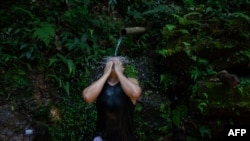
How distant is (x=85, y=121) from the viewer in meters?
6.91

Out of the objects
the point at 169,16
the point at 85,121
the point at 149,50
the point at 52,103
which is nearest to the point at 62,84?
the point at 52,103

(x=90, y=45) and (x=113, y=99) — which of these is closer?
(x=113, y=99)

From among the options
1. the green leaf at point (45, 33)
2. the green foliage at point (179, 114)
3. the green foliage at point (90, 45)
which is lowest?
the green foliage at point (179, 114)

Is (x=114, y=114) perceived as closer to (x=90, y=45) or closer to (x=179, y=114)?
(x=179, y=114)

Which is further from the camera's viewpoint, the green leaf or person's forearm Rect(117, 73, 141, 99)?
the green leaf

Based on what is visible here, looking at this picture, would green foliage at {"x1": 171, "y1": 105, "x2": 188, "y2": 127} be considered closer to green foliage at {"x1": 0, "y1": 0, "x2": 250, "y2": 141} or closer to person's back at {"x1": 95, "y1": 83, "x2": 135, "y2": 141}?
green foliage at {"x1": 0, "y1": 0, "x2": 250, "y2": 141}

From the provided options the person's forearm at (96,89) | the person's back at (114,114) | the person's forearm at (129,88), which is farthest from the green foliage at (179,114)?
the person's forearm at (96,89)

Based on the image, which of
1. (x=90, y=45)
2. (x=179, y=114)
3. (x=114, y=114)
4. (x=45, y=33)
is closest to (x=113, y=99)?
(x=114, y=114)

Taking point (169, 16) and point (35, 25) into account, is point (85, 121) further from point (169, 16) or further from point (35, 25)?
point (169, 16)

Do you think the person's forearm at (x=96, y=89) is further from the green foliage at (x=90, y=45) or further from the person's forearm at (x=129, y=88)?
the green foliage at (x=90, y=45)

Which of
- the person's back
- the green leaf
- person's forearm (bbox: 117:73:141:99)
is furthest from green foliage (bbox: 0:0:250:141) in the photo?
person's forearm (bbox: 117:73:141:99)

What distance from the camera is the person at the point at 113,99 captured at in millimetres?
4117

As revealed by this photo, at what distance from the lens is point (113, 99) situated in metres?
4.12

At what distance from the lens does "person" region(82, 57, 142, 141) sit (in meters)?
4.12
